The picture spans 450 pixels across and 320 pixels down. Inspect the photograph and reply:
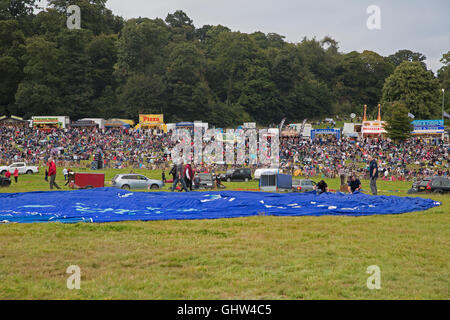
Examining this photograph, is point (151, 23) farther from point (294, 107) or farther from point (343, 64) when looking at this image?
point (343, 64)

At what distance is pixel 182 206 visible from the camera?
43.1ft

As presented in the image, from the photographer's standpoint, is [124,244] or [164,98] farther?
[164,98]

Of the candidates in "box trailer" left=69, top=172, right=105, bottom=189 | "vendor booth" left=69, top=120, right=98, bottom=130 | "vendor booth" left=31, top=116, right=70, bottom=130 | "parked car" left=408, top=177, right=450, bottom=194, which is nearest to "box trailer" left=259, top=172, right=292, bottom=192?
"parked car" left=408, top=177, right=450, bottom=194

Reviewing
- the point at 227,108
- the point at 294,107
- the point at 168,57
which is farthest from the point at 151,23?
the point at 294,107

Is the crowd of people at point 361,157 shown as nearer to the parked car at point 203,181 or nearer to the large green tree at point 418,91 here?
the parked car at point 203,181

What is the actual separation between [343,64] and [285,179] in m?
68.1

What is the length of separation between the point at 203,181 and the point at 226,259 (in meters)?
19.1

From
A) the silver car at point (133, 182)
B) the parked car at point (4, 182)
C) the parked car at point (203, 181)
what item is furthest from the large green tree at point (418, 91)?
the parked car at point (4, 182)

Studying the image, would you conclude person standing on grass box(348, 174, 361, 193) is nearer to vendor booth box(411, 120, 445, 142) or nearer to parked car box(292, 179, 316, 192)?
parked car box(292, 179, 316, 192)

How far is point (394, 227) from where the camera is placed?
10.2 metres

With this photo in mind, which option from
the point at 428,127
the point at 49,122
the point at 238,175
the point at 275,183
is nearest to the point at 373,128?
the point at 428,127

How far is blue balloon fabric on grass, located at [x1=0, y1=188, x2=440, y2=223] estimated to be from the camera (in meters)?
11.3

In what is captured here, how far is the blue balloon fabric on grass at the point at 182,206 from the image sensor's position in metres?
11.3

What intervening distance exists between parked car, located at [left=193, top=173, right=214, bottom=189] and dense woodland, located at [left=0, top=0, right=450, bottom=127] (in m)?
42.2
